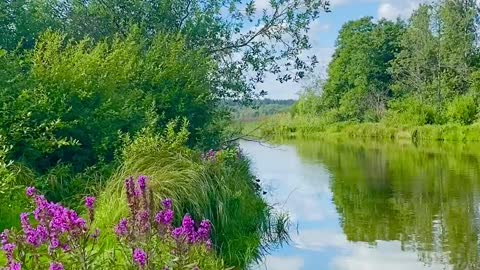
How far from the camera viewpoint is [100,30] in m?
13.0

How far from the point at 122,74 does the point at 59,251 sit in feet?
19.1

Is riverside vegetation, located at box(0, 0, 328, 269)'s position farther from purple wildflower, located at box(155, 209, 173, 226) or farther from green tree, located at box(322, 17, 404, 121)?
green tree, located at box(322, 17, 404, 121)

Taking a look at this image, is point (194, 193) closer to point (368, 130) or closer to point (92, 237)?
point (92, 237)

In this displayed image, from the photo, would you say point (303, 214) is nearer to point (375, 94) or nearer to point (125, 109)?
point (125, 109)

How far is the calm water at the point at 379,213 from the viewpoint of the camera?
8211 millimetres

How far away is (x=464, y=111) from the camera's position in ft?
115

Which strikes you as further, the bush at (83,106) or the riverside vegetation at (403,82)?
the riverside vegetation at (403,82)

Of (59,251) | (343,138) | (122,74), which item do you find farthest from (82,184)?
(343,138)

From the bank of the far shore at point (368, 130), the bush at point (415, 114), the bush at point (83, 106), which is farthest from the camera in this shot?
the bush at point (415, 114)

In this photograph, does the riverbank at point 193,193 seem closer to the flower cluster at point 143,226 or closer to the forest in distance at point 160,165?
the forest in distance at point 160,165

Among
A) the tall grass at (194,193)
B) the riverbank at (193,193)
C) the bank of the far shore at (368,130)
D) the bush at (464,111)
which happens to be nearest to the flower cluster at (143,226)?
the riverbank at (193,193)

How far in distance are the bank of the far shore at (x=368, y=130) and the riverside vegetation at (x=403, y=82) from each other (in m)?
Result: 0.05

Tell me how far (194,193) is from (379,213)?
4935mm

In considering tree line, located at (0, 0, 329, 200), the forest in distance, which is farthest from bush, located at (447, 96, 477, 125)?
tree line, located at (0, 0, 329, 200)
